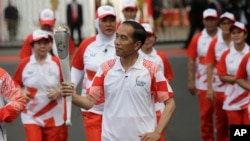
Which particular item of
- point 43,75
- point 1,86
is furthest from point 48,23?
point 1,86

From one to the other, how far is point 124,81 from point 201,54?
A: 13.4ft

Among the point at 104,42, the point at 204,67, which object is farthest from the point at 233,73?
the point at 104,42

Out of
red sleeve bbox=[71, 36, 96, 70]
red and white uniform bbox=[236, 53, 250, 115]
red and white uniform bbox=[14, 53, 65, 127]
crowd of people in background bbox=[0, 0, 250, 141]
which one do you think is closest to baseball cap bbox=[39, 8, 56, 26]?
crowd of people in background bbox=[0, 0, 250, 141]

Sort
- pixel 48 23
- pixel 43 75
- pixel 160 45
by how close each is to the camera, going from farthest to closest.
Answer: pixel 160 45 → pixel 48 23 → pixel 43 75

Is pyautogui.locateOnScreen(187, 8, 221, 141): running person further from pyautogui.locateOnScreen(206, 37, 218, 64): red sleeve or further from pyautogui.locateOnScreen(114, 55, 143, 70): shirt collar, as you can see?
pyautogui.locateOnScreen(114, 55, 143, 70): shirt collar

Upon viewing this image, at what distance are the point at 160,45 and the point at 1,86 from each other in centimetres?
1096

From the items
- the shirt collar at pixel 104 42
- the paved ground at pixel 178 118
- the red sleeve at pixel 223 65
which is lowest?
the paved ground at pixel 178 118

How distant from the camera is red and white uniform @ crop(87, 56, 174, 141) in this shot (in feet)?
18.4

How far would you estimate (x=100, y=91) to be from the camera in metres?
5.72

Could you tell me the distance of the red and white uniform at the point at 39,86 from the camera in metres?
8.03

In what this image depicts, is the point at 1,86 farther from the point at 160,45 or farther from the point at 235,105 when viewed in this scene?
the point at 160,45

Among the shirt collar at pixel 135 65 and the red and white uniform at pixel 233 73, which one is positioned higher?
the shirt collar at pixel 135 65

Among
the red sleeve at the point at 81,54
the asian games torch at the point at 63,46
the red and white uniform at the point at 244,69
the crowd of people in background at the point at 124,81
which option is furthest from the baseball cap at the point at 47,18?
the asian games torch at the point at 63,46

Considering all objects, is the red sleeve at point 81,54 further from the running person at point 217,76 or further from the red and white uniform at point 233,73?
the running person at point 217,76
